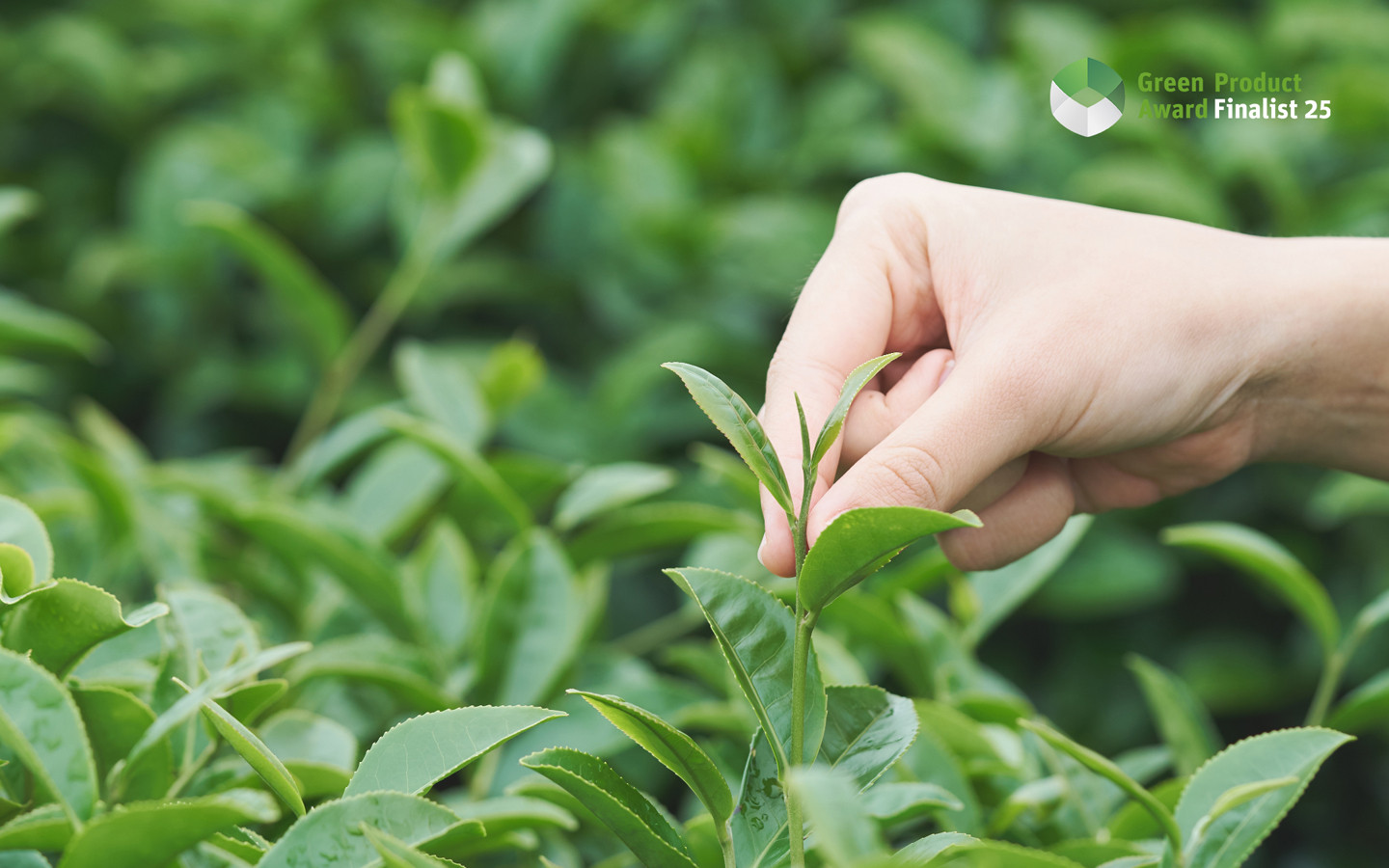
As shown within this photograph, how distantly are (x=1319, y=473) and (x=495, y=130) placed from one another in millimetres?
1156

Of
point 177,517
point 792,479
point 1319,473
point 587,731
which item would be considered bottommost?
point 1319,473

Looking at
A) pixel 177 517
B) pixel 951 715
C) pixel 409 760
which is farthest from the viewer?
pixel 177 517

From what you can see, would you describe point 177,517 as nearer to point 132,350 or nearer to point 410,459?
point 410,459

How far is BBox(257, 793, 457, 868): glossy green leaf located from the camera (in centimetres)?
42

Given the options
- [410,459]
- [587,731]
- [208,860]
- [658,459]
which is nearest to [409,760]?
[208,860]

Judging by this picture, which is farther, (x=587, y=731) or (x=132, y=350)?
(x=132, y=350)

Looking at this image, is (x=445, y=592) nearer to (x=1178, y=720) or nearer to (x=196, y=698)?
(x=196, y=698)

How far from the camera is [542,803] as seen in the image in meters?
0.67

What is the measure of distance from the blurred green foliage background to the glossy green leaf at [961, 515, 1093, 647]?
607 mm

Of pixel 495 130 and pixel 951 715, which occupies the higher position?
pixel 495 130

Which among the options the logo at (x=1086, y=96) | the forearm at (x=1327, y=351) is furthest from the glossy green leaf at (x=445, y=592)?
the logo at (x=1086, y=96)

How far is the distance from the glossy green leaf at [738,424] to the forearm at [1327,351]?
43cm

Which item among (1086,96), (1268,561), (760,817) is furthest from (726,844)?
(1086,96)

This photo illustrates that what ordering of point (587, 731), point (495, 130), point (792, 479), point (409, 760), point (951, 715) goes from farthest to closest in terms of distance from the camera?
point (495, 130) → point (587, 731) → point (951, 715) → point (792, 479) → point (409, 760)
